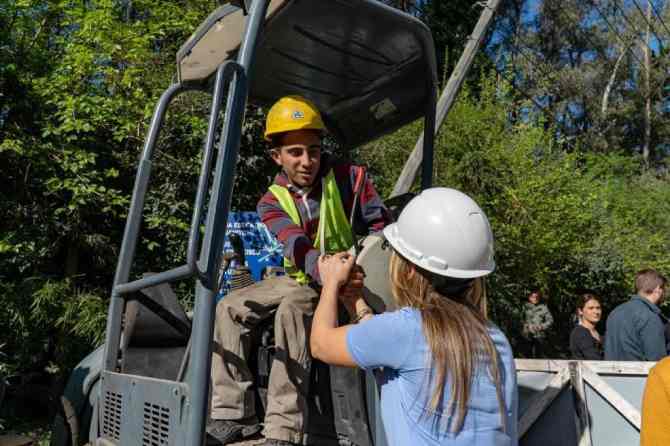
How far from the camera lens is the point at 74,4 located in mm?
9055

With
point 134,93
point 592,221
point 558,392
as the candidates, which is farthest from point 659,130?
point 558,392

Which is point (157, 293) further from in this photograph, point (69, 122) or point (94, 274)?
point (94, 274)

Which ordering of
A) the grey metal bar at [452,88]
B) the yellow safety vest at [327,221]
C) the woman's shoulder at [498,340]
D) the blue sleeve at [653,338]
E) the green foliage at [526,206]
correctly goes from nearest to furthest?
1. the woman's shoulder at [498,340]
2. the yellow safety vest at [327,221]
3. the blue sleeve at [653,338]
4. the grey metal bar at [452,88]
5. the green foliage at [526,206]

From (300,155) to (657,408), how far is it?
2.03 m

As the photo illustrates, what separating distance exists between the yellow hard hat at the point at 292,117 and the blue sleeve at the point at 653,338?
14.6ft

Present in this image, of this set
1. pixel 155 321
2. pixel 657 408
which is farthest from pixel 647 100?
pixel 657 408

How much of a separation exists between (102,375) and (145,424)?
679 mm

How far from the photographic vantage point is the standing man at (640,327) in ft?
A: 21.2

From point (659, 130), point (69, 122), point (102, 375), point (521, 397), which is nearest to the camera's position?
point (102, 375)

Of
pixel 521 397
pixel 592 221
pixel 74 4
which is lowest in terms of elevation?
pixel 521 397

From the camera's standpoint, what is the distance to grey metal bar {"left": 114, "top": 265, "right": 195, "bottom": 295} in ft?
8.47

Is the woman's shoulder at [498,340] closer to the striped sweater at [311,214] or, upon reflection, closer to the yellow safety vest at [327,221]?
the striped sweater at [311,214]

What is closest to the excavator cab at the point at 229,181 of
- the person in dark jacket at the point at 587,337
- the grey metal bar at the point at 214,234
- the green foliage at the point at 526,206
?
the grey metal bar at the point at 214,234

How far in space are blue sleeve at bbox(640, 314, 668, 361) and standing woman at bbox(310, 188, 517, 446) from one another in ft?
15.2
